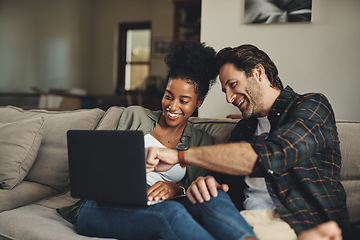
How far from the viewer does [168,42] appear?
6797 millimetres

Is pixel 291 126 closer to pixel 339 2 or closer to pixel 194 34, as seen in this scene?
pixel 339 2

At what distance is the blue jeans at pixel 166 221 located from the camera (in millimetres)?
1088

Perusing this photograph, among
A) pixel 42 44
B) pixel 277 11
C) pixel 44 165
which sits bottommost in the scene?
pixel 44 165

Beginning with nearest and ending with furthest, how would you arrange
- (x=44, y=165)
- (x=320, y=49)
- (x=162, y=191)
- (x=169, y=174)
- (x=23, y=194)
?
(x=162, y=191) < (x=169, y=174) < (x=23, y=194) < (x=44, y=165) < (x=320, y=49)

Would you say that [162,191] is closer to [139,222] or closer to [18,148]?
[139,222]

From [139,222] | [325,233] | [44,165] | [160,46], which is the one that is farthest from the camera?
[160,46]

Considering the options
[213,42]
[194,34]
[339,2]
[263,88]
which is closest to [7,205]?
[263,88]

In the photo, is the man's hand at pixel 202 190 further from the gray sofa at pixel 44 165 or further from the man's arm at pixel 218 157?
the gray sofa at pixel 44 165

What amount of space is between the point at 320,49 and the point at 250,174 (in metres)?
1.54

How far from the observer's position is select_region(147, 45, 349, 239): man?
1143 millimetres

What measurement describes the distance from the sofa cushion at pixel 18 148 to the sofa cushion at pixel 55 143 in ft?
0.23

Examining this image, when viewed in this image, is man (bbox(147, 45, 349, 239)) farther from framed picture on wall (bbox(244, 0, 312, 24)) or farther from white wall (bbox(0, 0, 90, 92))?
white wall (bbox(0, 0, 90, 92))

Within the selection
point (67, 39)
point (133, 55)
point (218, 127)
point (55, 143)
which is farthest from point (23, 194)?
point (133, 55)

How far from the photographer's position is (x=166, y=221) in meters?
1.16
